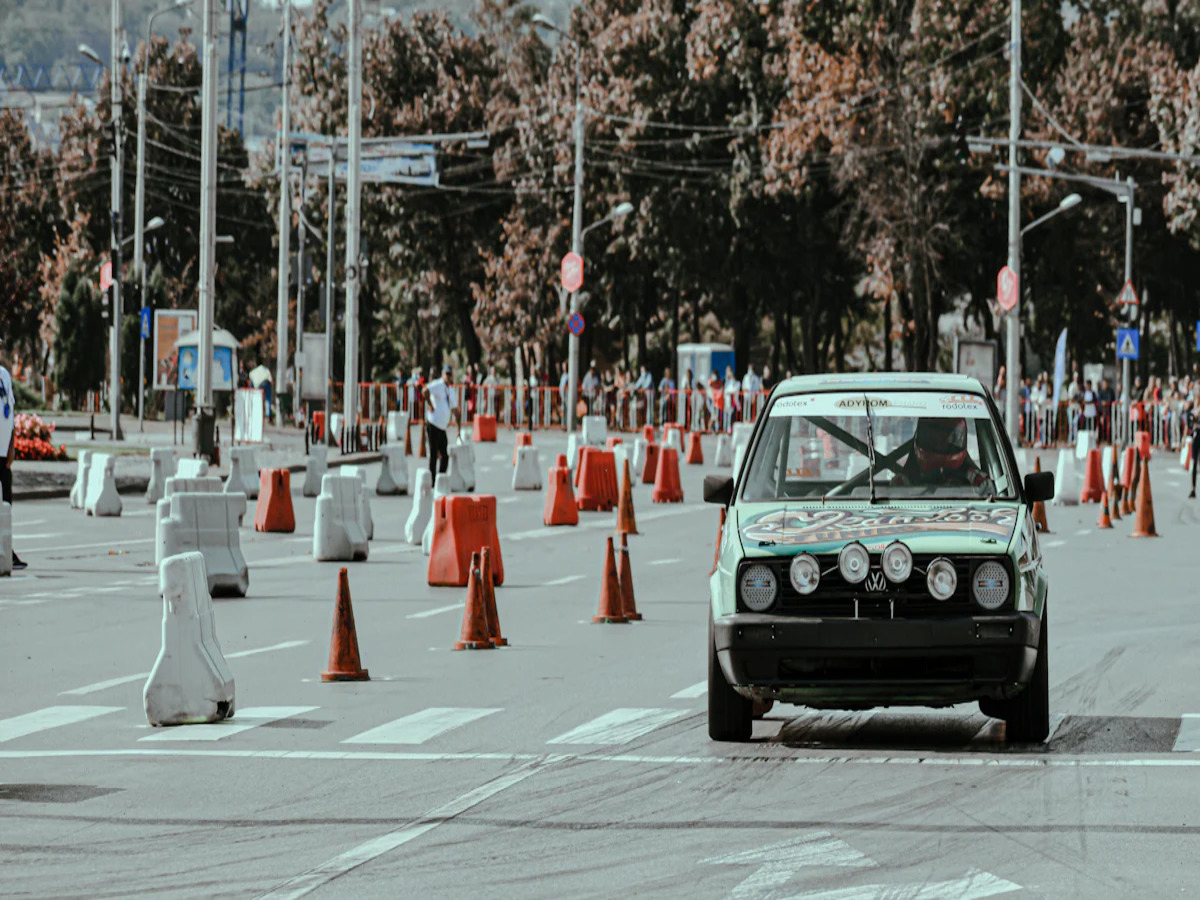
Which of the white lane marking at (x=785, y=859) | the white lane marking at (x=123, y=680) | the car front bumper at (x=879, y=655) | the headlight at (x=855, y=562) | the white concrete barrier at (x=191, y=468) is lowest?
the white lane marking at (x=123, y=680)

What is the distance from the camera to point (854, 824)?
829 centimetres

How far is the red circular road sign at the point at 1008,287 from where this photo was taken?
53025 mm

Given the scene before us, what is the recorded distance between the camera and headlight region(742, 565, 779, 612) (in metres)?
9.90

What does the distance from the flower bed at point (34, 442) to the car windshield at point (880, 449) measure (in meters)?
31.4

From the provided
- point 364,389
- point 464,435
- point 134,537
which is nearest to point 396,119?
point 364,389

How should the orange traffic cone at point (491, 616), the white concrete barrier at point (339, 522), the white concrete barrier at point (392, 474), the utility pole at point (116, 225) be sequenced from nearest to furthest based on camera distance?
1. the orange traffic cone at point (491, 616)
2. the white concrete barrier at point (339, 522)
3. the white concrete barrier at point (392, 474)
4. the utility pole at point (116, 225)

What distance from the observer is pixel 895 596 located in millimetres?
9797

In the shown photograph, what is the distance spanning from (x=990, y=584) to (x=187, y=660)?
3937 mm

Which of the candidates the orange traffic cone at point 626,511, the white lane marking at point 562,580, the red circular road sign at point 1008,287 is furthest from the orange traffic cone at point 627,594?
the red circular road sign at point 1008,287

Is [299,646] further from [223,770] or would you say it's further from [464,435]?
[464,435]

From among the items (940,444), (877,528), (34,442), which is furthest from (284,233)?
(877,528)

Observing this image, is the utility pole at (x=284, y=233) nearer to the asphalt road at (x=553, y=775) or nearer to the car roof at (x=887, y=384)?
the asphalt road at (x=553, y=775)

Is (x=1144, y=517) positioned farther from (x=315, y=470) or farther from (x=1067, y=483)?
(x=315, y=470)

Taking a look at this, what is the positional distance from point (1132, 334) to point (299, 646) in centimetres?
4155
